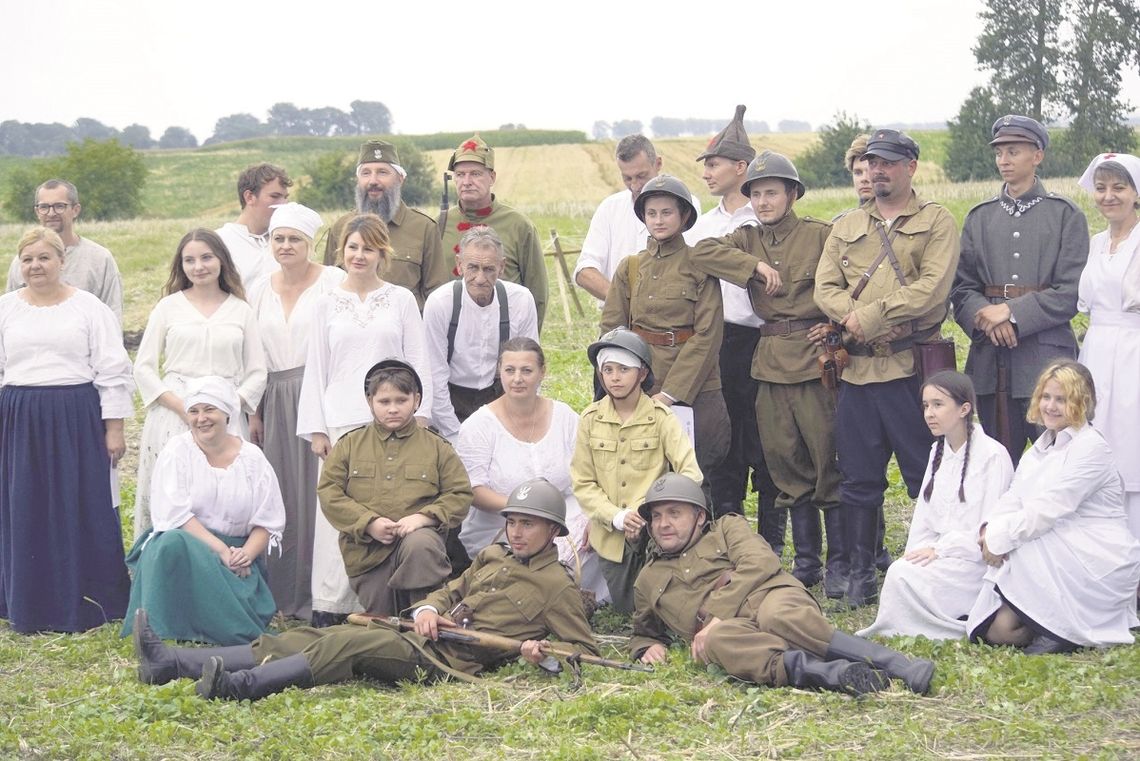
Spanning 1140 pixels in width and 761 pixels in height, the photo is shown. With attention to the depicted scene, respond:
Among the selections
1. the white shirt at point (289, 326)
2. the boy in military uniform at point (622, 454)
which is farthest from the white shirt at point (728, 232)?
the white shirt at point (289, 326)

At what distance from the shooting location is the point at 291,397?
22.9ft

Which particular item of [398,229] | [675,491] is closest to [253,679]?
[675,491]

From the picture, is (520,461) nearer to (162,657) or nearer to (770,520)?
(770,520)

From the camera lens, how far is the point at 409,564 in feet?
19.9

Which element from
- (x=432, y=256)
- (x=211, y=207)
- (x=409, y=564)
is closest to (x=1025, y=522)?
(x=409, y=564)

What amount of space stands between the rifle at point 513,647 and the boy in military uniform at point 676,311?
1.62 m

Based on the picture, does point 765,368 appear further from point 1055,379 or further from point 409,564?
point 409,564

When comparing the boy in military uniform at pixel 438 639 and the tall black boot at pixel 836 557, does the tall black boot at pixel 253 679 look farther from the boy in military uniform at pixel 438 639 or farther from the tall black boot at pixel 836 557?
the tall black boot at pixel 836 557

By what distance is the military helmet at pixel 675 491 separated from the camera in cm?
585

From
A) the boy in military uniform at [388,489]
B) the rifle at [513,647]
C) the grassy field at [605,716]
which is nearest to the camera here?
the grassy field at [605,716]

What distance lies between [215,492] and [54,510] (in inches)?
42.4

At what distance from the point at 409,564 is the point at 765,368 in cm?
221

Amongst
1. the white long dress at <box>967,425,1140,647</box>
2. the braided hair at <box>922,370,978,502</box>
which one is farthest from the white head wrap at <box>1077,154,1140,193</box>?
the white long dress at <box>967,425,1140,647</box>

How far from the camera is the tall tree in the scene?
42.9 meters
